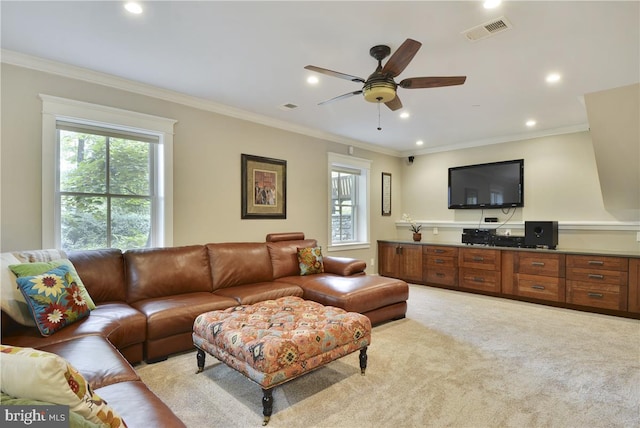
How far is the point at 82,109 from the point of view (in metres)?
3.05

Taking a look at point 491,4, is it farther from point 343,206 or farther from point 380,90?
point 343,206

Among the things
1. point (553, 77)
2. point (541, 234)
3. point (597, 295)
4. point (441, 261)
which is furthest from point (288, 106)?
point (597, 295)

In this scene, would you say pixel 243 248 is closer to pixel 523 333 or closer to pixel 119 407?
pixel 119 407

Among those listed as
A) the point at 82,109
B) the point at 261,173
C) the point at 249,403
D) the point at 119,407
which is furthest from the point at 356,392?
the point at 82,109

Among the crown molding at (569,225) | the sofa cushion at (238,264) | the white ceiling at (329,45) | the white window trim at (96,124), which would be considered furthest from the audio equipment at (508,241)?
the white window trim at (96,124)

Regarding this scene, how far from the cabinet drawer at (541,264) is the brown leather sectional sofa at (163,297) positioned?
205 cm

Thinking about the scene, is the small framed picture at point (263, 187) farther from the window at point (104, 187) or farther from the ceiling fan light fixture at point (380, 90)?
the ceiling fan light fixture at point (380, 90)

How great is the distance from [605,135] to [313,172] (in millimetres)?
3628

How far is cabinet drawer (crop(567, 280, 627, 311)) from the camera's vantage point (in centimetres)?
390

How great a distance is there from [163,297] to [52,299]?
3.22 feet

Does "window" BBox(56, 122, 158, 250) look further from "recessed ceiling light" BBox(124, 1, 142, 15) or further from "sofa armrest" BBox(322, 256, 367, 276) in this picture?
"sofa armrest" BBox(322, 256, 367, 276)

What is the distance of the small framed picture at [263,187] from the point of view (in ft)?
14.0

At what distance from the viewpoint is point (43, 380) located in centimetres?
74

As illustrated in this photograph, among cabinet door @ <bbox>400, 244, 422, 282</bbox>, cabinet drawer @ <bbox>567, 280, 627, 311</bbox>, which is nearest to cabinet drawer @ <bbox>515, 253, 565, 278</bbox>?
cabinet drawer @ <bbox>567, 280, 627, 311</bbox>
